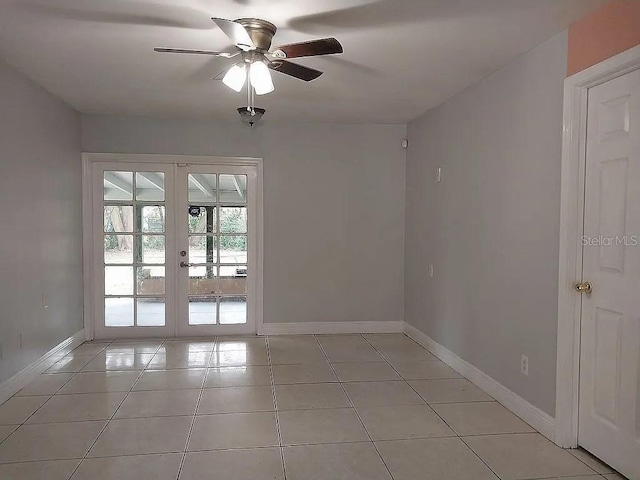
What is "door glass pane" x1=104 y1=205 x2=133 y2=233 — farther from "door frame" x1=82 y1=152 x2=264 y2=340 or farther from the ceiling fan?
the ceiling fan

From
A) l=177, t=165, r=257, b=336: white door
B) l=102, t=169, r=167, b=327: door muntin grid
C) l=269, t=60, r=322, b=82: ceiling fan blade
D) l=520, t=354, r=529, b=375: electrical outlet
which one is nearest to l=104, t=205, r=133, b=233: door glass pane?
l=102, t=169, r=167, b=327: door muntin grid

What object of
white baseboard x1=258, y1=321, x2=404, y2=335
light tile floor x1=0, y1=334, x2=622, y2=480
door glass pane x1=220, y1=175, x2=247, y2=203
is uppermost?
door glass pane x1=220, y1=175, x2=247, y2=203

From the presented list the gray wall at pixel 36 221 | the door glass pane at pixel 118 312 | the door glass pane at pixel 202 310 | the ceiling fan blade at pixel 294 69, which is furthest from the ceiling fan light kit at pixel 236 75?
the door glass pane at pixel 118 312

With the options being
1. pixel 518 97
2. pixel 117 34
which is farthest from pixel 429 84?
pixel 117 34

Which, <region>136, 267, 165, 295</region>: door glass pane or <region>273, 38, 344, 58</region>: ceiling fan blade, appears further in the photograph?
<region>136, 267, 165, 295</region>: door glass pane

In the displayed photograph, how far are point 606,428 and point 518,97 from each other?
2.05 metres

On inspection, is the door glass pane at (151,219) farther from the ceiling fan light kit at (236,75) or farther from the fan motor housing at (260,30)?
the fan motor housing at (260,30)

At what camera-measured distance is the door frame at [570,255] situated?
2.54 m

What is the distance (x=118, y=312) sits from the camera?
4.99 metres

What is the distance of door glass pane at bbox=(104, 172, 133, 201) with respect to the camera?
4934 mm

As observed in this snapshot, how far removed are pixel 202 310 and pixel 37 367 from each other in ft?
5.62

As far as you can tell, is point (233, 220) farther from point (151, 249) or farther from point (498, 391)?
point (498, 391)

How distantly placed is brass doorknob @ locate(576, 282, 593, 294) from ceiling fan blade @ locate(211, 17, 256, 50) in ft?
7.20

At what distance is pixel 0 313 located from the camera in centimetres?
316
